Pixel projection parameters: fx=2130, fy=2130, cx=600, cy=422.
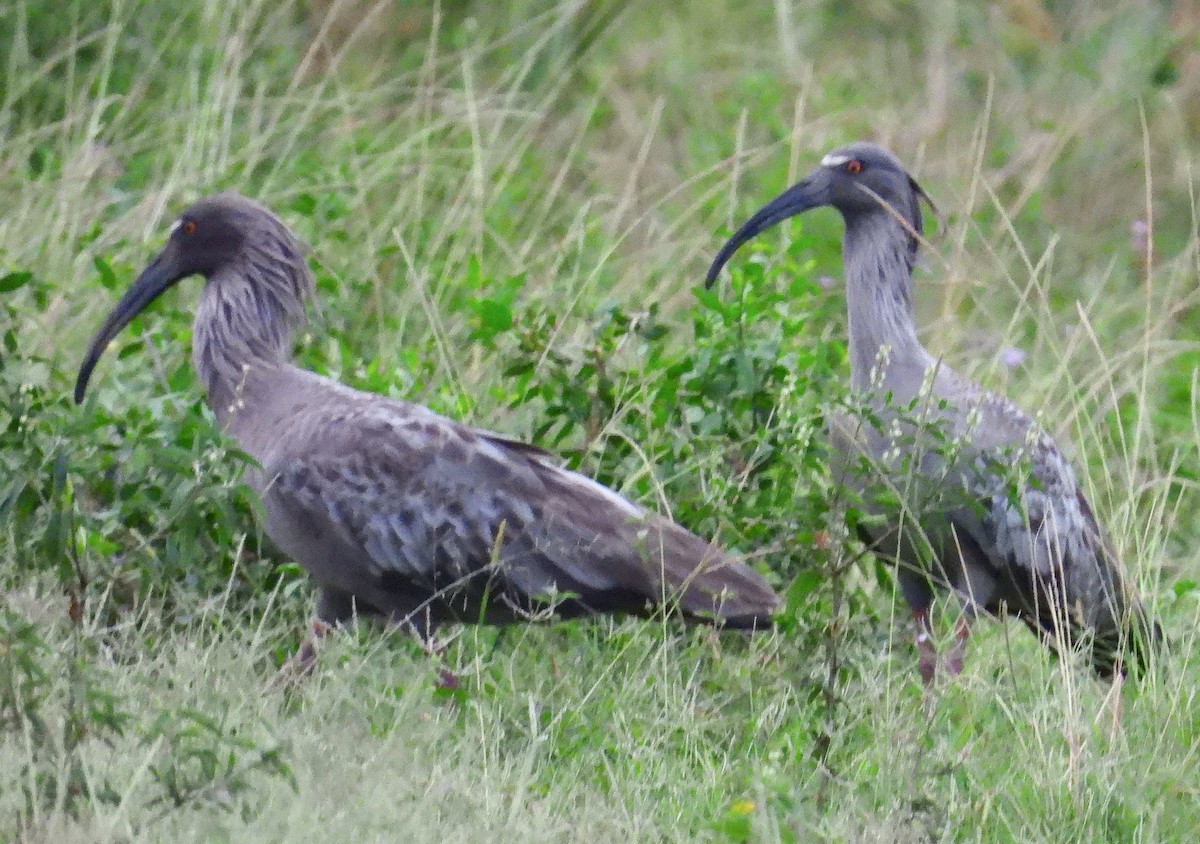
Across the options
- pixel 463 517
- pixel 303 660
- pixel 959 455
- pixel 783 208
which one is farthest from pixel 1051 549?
pixel 303 660

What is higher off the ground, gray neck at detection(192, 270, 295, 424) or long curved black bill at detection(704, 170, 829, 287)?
long curved black bill at detection(704, 170, 829, 287)

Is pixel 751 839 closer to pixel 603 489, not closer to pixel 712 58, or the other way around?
pixel 603 489

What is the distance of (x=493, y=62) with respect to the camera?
9453 mm

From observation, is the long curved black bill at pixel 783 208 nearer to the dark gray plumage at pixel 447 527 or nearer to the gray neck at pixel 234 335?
the dark gray plumage at pixel 447 527

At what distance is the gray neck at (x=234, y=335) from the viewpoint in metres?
5.90

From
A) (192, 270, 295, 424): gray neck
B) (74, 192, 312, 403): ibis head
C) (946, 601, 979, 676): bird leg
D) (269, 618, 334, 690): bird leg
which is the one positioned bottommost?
(946, 601, 979, 676): bird leg

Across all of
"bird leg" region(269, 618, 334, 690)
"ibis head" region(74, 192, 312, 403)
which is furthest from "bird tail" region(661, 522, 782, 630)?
"ibis head" region(74, 192, 312, 403)

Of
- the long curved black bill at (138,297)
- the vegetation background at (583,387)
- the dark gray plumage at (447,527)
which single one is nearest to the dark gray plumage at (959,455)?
the vegetation background at (583,387)

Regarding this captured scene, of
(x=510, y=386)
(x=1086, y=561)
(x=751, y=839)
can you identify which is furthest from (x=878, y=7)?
(x=751, y=839)

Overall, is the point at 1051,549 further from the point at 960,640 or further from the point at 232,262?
the point at 232,262

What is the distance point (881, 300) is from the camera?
5.90 meters

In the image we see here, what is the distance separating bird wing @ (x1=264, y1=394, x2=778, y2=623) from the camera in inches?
209

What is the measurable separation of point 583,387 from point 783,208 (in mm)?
784

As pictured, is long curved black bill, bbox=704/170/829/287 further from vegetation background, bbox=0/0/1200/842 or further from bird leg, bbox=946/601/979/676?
bird leg, bbox=946/601/979/676
